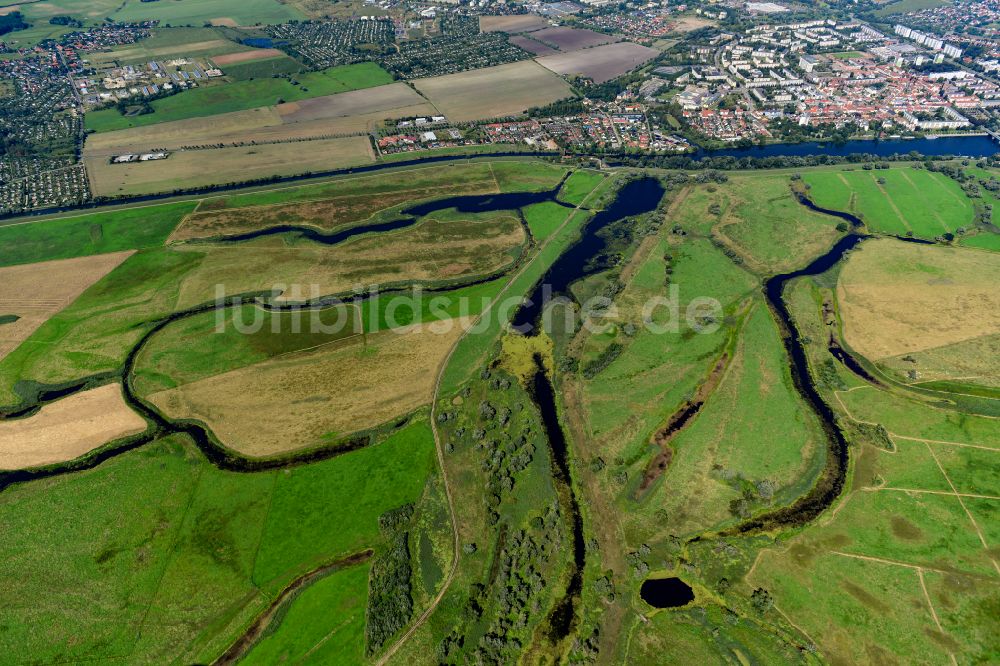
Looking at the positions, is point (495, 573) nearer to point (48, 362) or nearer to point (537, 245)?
point (537, 245)

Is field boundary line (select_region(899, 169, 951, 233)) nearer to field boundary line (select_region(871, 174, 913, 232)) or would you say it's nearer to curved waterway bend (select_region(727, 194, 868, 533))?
field boundary line (select_region(871, 174, 913, 232))

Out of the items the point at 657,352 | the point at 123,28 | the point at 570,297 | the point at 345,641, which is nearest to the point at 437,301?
the point at 570,297

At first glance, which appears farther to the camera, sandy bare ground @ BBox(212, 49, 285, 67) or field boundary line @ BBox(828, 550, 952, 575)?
sandy bare ground @ BBox(212, 49, 285, 67)

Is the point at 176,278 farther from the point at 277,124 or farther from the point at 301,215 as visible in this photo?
the point at 277,124

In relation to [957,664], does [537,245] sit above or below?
above

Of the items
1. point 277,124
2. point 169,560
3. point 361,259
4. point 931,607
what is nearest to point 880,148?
point 931,607

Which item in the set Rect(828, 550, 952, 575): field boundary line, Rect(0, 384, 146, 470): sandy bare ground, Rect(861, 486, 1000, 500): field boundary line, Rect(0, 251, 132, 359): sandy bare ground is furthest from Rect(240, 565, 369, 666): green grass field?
Rect(0, 251, 132, 359): sandy bare ground

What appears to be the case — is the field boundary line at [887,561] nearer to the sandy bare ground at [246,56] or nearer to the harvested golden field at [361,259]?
the harvested golden field at [361,259]
